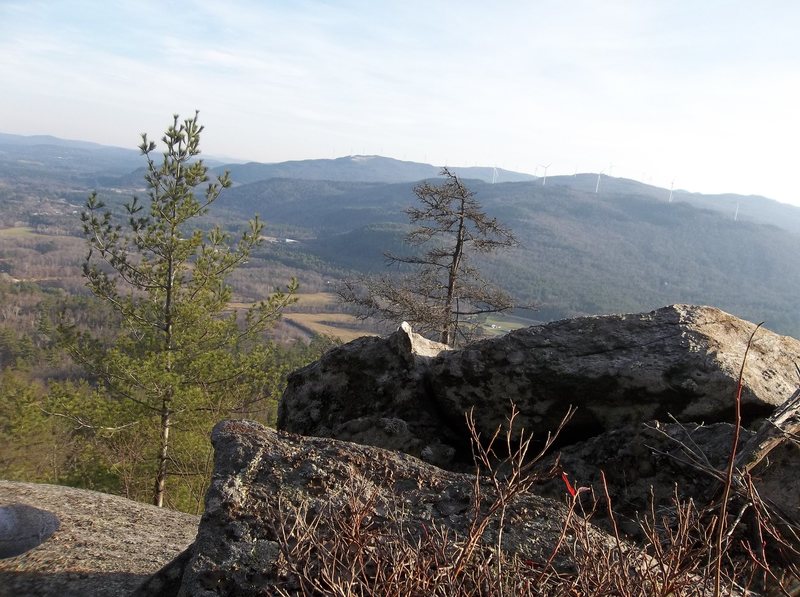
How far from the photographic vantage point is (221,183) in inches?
487

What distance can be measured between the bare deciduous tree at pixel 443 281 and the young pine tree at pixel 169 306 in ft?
9.18

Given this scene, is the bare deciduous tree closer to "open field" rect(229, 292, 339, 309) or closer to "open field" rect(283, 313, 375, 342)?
"open field" rect(283, 313, 375, 342)

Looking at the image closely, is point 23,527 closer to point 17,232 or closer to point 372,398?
point 372,398

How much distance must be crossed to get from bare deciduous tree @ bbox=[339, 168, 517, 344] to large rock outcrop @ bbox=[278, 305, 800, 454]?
280 inches

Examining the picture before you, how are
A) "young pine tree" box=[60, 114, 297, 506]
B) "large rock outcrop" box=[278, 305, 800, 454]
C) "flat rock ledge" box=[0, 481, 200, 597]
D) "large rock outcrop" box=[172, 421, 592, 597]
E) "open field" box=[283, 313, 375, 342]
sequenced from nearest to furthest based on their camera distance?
"large rock outcrop" box=[172, 421, 592, 597] < "flat rock ledge" box=[0, 481, 200, 597] < "large rock outcrop" box=[278, 305, 800, 454] < "young pine tree" box=[60, 114, 297, 506] < "open field" box=[283, 313, 375, 342]

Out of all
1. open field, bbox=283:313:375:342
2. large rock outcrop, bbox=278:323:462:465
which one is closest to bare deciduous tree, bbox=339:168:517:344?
large rock outcrop, bbox=278:323:462:465

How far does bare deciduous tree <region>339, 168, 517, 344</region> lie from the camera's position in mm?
14523

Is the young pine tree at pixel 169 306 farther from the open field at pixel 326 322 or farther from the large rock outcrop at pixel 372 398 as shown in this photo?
the open field at pixel 326 322

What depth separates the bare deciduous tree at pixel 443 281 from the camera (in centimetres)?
1452

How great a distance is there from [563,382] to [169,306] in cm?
952

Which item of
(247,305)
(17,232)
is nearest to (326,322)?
(247,305)

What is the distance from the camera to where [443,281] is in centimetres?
1594

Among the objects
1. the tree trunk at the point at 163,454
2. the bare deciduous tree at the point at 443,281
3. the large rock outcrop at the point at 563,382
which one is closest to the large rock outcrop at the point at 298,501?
the large rock outcrop at the point at 563,382

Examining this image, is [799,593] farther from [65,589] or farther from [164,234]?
[164,234]
